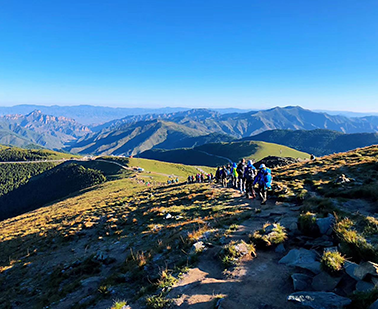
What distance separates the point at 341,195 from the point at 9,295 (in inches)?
813

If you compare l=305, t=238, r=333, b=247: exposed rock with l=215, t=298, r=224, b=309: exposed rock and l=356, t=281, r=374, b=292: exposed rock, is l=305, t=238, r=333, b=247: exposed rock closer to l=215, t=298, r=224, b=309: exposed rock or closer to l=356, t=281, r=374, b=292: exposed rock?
l=356, t=281, r=374, b=292: exposed rock

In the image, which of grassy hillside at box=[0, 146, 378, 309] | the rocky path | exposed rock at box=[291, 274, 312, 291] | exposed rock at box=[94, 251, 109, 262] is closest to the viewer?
the rocky path

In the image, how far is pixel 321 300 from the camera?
5.35 meters

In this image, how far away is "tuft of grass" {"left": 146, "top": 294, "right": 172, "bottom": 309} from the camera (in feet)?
21.5

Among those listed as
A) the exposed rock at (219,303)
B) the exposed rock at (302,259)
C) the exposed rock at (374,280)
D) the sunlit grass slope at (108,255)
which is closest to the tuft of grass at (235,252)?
the exposed rock at (302,259)

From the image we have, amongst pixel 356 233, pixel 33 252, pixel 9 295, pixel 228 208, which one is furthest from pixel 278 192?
pixel 33 252

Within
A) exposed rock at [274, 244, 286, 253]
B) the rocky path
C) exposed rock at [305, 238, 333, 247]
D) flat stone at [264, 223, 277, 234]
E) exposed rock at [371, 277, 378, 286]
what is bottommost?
the rocky path

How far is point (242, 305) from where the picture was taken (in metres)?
6.05

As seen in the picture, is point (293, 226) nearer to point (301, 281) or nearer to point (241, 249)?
point (241, 249)

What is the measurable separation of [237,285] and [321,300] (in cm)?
247

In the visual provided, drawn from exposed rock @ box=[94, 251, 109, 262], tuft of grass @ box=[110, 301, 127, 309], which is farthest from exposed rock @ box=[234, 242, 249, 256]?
exposed rock @ box=[94, 251, 109, 262]

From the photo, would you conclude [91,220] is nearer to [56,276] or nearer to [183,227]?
[56,276]

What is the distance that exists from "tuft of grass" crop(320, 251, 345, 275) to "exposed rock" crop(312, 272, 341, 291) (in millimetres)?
201

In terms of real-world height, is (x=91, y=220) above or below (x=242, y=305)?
below
